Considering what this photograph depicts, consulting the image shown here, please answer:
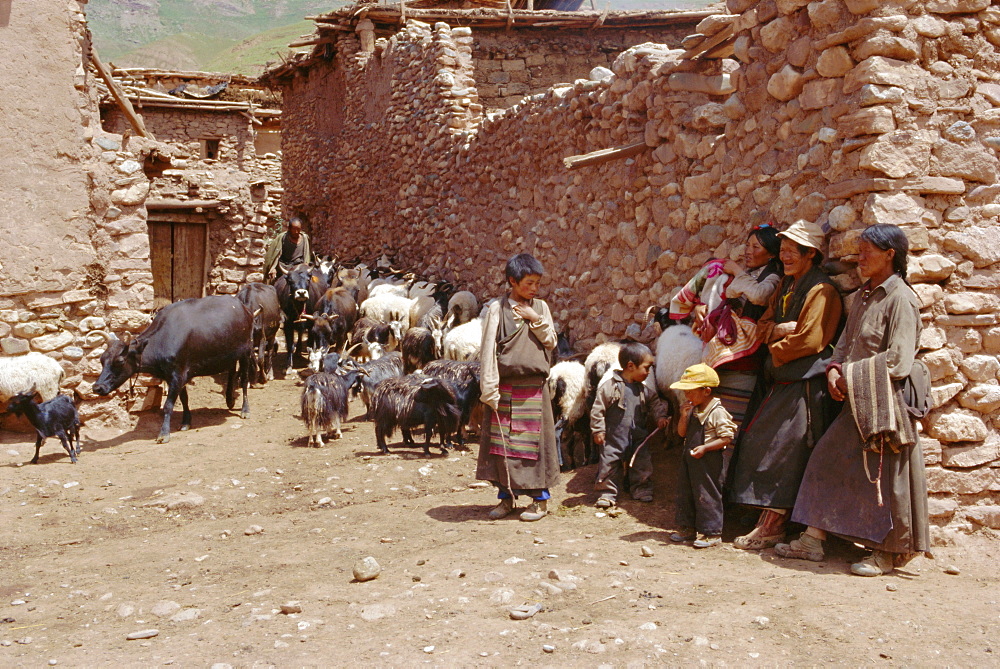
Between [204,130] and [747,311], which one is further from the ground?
[204,130]

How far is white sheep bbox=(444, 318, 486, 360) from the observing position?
8.91m

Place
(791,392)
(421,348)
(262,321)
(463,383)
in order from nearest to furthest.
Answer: (791,392) → (463,383) → (421,348) → (262,321)

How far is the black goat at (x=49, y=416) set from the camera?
701 centimetres

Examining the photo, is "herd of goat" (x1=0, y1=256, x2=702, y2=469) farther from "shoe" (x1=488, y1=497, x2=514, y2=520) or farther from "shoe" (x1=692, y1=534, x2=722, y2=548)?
"shoe" (x1=692, y1=534, x2=722, y2=548)

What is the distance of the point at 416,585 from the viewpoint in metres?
4.21

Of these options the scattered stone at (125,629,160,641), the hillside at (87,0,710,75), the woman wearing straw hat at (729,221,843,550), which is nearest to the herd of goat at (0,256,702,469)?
the woman wearing straw hat at (729,221,843,550)

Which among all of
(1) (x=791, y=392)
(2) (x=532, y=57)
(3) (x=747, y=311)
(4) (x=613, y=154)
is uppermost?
(2) (x=532, y=57)

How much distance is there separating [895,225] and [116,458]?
6.60 metres

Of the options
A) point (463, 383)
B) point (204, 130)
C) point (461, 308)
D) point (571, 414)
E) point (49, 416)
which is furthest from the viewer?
point (204, 130)

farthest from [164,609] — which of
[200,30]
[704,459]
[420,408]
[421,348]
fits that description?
[200,30]

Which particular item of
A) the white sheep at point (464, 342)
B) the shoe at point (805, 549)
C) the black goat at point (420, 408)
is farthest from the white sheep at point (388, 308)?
the shoe at point (805, 549)

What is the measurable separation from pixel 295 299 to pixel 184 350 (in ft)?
10.5

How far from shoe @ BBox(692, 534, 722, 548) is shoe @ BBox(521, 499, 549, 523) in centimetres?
112

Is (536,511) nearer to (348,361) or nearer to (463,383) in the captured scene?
(463,383)
